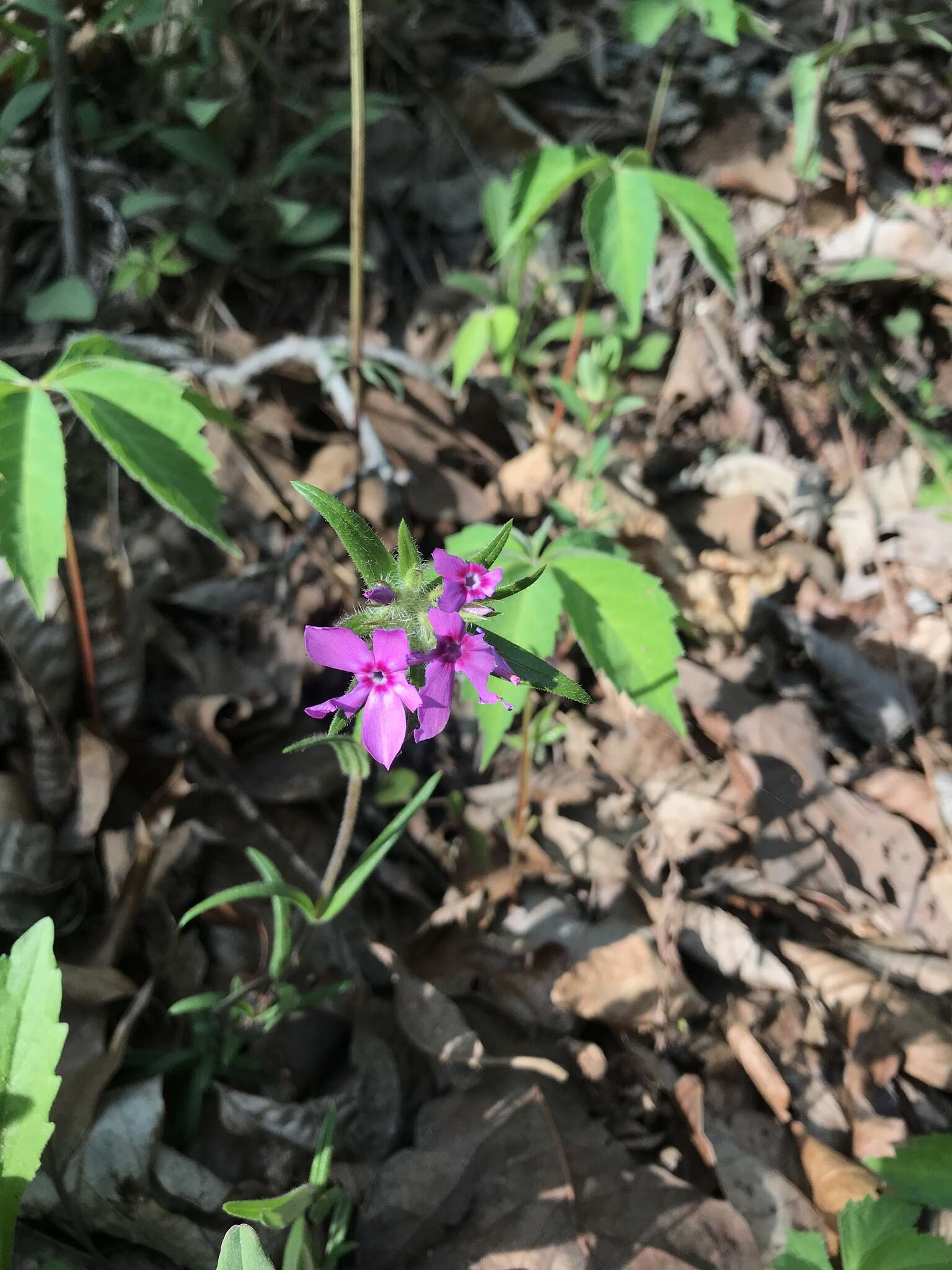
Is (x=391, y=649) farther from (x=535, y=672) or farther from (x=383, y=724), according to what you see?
(x=535, y=672)

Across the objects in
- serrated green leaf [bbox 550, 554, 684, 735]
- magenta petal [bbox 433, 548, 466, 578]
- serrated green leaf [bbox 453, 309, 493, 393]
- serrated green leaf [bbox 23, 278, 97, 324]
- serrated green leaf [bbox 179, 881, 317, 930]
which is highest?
serrated green leaf [bbox 23, 278, 97, 324]

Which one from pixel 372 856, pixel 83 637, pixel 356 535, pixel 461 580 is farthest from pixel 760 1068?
pixel 83 637

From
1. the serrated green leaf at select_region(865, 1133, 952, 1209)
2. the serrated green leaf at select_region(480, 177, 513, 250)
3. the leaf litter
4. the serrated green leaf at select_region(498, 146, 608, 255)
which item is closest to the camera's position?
the serrated green leaf at select_region(865, 1133, 952, 1209)

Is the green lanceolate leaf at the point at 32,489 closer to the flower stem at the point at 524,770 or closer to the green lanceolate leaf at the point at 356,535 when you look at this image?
the green lanceolate leaf at the point at 356,535

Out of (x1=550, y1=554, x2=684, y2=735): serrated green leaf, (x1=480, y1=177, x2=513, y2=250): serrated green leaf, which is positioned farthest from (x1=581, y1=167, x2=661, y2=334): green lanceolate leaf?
(x1=550, y1=554, x2=684, y2=735): serrated green leaf

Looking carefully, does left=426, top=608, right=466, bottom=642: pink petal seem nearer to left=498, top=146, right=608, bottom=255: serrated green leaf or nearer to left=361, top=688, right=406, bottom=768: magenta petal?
left=361, top=688, right=406, bottom=768: magenta petal

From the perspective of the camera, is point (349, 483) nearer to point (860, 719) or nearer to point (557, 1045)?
point (557, 1045)
